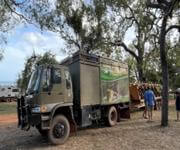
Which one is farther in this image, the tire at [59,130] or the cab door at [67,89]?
the cab door at [67,89]

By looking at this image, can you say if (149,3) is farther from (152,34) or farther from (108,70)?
(152,34)

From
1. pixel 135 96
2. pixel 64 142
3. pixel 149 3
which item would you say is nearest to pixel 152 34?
pixel 135 96

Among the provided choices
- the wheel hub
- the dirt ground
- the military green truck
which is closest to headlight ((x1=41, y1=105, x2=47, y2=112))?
the military green truck


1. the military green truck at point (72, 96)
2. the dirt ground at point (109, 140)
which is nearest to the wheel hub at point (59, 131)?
the military green truck at point (72, 96)

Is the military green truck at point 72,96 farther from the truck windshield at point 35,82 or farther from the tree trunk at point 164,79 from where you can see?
the tree trunk at point 164,79

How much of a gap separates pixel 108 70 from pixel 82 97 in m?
3.00

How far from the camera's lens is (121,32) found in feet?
81.5

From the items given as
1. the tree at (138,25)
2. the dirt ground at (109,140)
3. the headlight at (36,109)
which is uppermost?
the tree at (138,25)

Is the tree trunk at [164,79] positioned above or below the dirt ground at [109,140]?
above

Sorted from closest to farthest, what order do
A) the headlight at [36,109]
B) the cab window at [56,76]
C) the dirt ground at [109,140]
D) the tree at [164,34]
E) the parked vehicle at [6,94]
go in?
the dirt ground at [109,140]
the headlight at [36,109]
the cab window at [56,76]
the tree at [164,34]
the parked vehicle at [6,94]

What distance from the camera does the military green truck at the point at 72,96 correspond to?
9.98 metres

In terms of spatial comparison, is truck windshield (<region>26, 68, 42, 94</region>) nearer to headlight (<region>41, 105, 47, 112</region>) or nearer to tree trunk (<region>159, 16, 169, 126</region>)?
headlight (<region>41, 105, 47, 112</region>)

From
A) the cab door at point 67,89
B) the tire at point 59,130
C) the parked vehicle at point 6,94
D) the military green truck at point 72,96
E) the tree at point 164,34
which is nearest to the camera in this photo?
the military green truck at point 72,96

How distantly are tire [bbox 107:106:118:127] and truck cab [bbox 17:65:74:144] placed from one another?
3875 mm
